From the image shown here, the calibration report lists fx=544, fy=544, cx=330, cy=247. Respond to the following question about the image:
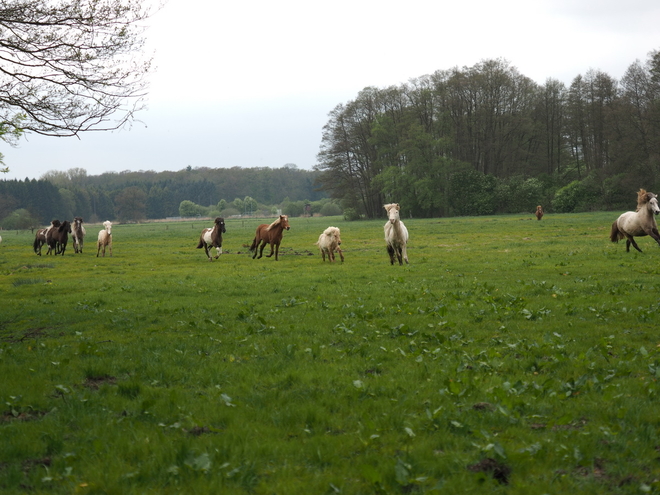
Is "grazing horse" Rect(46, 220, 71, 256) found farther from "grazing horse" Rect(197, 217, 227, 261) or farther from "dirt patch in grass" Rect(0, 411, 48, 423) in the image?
"dirt patch in grass" Rect(0, 411, 48, 423)

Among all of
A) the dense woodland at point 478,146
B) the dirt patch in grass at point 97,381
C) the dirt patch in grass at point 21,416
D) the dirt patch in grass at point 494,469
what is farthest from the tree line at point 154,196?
the dirt patch in grass at point 494,469

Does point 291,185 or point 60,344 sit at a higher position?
point 291,185

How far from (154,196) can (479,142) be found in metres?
134

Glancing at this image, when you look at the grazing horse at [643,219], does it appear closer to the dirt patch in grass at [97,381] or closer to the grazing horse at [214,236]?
the grazing horse at [214,236]

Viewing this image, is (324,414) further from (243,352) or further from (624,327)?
(624,327)

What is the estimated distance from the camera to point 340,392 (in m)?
6.54

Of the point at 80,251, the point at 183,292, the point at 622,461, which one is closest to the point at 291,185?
the point at 80,251

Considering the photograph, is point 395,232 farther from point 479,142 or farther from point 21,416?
point 479,142

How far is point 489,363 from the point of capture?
7.51 m

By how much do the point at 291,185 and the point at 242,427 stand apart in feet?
615

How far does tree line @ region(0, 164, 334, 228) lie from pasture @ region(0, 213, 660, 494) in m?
138

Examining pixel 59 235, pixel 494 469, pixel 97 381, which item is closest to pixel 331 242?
pixel 97 381

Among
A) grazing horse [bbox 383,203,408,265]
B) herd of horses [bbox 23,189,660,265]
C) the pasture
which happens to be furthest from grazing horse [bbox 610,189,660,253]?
grazing horse [bbox 383,203,408,265]

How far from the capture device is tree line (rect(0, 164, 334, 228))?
5723 inches
